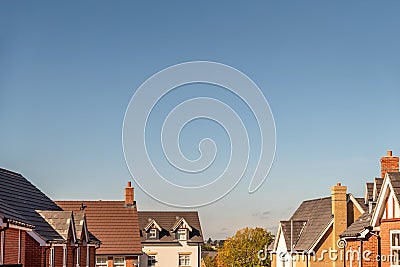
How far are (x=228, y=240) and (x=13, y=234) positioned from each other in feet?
156

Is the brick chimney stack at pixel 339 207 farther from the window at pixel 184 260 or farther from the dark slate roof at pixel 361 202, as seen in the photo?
the window at pixel 184 260

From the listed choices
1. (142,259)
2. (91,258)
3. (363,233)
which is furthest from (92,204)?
(363,233)

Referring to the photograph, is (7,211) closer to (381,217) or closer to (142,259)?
(381,217)

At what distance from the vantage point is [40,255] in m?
30.3

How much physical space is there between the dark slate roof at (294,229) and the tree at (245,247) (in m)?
16.2

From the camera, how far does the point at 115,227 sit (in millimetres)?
59812

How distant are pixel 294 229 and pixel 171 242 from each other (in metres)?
26.9

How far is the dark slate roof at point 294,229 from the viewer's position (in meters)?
52.1

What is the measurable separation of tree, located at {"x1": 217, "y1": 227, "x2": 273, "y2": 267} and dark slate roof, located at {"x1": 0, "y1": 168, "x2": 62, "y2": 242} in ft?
112

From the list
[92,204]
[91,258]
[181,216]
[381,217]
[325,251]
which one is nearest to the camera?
[381,217]

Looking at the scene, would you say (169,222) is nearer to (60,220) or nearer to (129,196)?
(129,196)

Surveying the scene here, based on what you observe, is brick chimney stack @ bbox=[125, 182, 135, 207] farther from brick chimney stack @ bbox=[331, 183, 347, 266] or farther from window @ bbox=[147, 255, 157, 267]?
brick chimney stack @ bbox=[331, 183, 347, 266]

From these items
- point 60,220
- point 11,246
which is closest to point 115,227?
point 60,220

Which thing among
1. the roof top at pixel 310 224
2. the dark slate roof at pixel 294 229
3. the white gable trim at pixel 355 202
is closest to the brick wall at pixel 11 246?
the roof top at pixel 310 224
